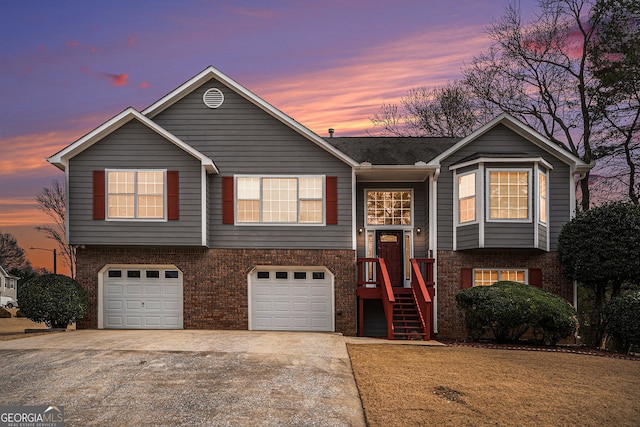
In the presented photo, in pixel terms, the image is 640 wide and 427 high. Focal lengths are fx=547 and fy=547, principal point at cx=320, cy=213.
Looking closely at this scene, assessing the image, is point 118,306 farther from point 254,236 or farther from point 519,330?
point 519,330

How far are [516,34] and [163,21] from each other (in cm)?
1744

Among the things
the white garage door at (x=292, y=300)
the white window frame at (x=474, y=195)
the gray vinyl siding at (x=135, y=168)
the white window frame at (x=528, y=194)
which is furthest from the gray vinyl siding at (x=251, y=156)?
the white window frame at (x=528, y=194)

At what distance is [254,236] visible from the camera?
57.1ft

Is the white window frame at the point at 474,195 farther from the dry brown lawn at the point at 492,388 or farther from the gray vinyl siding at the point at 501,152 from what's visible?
the dry brown lawn at the point at 492,388

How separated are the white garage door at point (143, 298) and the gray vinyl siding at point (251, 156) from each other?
201cm

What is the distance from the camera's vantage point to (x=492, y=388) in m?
9.42

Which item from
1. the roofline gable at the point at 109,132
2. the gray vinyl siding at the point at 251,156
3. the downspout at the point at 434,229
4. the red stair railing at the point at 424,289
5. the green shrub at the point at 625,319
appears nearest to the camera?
the green shrub at the point at 625,319

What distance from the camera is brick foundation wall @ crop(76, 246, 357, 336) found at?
Result: 17.2 m

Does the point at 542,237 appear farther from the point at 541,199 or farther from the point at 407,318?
the point at 407,318

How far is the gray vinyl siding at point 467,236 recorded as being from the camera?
1714cm

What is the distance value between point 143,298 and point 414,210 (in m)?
9.45

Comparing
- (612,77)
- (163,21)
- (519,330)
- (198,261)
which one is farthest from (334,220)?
(612,77)

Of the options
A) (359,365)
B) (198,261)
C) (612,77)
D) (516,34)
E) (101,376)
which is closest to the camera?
(101,376)

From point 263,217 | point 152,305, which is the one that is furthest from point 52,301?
point 263,217
